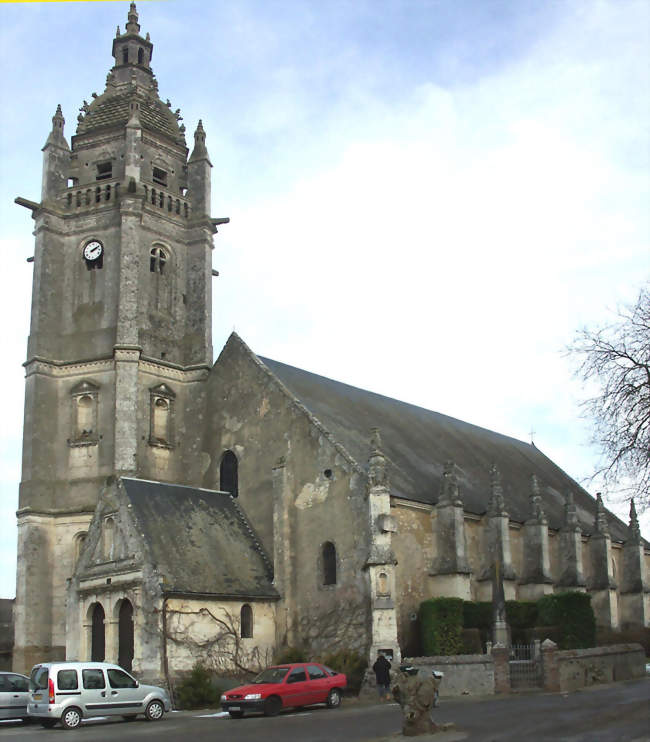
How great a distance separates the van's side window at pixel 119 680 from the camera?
22969mm

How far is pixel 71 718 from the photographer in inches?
866

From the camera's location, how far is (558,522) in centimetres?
4275

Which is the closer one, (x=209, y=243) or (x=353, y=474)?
(x=353, y=474)

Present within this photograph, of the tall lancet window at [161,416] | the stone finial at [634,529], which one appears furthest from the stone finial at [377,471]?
the stone finial at [634,529]

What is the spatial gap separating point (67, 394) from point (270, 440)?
8.35m

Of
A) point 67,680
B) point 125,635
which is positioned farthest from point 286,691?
point 125,635

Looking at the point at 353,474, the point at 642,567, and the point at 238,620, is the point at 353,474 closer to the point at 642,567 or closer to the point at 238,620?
the point at 238,620

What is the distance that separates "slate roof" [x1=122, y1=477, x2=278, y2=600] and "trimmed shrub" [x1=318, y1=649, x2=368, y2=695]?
347cm

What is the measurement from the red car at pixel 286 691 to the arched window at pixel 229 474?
36.4ft

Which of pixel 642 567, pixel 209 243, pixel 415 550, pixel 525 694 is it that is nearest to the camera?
pixel 525 694

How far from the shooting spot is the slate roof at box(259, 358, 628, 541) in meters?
34.8

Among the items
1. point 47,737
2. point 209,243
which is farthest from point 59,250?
point 47,737

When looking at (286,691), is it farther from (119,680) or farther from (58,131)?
(58,131)

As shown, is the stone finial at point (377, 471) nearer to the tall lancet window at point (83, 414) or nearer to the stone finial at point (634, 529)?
the tall lancet window at point (83, 414)
